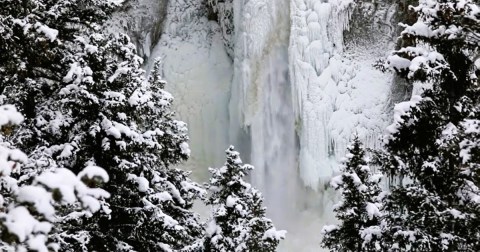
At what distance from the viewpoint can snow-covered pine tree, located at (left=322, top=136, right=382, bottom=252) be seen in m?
9.47

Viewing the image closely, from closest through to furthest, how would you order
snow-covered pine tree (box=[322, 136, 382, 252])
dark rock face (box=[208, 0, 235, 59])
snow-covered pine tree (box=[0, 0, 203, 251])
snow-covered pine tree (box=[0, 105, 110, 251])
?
snow-covered pine tree (box=[0, 105, 110, 251]) < snow-covered pine tree (box=[0, 0, 203, 251]) < snow-covered pine tree (box=[322, 136, 382, 252]) < dark rock face (box=[208, 0, 235, 59])

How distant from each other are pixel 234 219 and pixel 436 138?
151 inches

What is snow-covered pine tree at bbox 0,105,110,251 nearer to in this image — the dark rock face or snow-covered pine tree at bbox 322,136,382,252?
snow-covered pine tree at bbox 322,136,382,252

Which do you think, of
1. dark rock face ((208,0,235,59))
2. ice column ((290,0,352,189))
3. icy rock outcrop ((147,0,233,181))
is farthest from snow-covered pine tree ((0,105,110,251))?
dark rock face ((208,0,235,59))

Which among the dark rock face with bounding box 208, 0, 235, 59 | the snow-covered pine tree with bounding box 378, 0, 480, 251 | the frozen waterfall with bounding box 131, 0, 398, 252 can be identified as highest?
the dark rock face with bounding box 208, 0, 235, 59

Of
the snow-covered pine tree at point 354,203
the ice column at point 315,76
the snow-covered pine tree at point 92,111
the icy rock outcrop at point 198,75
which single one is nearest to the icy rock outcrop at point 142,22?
the icy rock outcrop at point 198,75

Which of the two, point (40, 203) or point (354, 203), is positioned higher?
point (354, 203)

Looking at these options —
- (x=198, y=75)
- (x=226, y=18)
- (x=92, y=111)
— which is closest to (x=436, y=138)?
(x=92, y=111)

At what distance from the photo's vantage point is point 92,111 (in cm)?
859

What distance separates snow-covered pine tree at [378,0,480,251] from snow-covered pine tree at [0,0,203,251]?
345 cm

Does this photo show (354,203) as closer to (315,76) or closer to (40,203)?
(315,76)

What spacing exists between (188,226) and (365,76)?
8.20 metres

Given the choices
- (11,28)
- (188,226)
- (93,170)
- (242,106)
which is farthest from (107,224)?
(242,106)

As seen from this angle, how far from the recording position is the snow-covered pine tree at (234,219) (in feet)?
31.4
